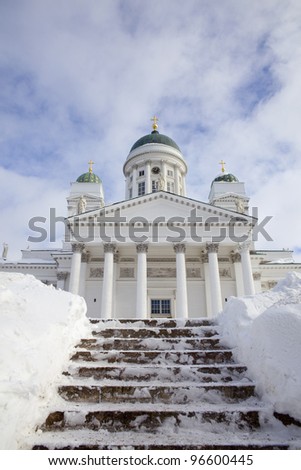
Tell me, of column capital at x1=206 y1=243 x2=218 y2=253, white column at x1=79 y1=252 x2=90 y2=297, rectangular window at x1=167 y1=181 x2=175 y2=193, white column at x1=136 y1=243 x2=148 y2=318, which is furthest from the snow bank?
rectangular window at x1=167 y1=181 x2=175 y2=193

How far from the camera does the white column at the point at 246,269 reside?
69.3 feet

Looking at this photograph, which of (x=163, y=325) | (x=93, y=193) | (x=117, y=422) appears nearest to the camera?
(x=117, y=422)

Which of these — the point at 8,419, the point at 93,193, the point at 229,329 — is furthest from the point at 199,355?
the point at 93,193

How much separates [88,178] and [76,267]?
72.3ft

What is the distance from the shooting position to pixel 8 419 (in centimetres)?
318

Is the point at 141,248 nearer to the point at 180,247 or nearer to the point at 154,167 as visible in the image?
the point at 180,247

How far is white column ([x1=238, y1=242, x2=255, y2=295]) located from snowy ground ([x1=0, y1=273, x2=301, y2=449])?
51.2ft

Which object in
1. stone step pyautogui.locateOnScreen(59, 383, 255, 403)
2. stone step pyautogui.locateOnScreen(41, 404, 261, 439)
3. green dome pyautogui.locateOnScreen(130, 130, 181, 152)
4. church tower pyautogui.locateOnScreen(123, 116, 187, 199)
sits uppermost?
green dome pyautogui.locateOnScreen(130, 130, 181, 152)

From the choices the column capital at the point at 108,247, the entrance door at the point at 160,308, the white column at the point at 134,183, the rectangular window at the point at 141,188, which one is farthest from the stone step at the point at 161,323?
the rectangular window at the point at 141,188

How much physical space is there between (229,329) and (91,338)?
2.62 m

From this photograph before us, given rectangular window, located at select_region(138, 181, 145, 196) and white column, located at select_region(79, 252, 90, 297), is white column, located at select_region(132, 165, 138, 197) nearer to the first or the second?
rectangular window, located at select_region(138, 181, 145, 196)

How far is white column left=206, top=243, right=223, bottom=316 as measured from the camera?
20.6 meters

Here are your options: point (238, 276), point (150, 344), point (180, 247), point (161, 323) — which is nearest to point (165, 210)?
point (180, 247)
